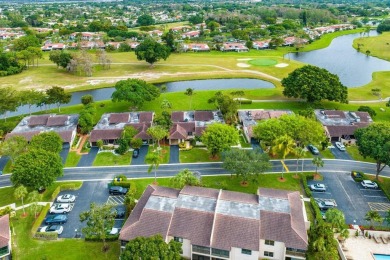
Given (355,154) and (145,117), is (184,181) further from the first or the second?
(355,154)

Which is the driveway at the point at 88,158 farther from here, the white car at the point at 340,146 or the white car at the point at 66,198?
the white car at the point at 340,146

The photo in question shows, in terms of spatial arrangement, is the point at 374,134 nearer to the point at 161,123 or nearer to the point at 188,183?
A: the point at 188,183

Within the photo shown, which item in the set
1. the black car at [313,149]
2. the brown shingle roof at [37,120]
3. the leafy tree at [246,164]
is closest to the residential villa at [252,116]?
the black car at [313,149]

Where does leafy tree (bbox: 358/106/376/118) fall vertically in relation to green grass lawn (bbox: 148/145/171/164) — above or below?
above

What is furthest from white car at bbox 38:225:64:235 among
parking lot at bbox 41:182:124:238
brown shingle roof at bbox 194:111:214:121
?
brown shingle roof at bbox 194:111:214:121

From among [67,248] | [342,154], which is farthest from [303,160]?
[67,248]

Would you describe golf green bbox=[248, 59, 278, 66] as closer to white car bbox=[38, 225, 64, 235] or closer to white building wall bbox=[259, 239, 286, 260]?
white building wall bbox=[259, 239, 286, 260]
